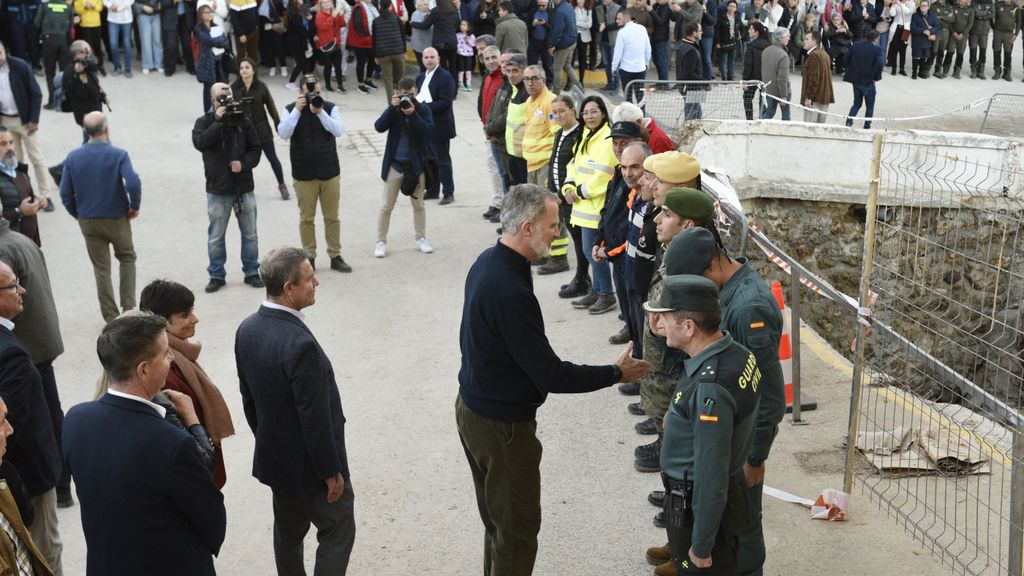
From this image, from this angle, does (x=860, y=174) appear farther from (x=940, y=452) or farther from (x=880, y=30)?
(x=880, y=30)

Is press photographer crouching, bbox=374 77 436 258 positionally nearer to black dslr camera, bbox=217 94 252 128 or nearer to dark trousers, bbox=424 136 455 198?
black dslr camera, bbox=217 94 252 128

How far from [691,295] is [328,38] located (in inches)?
613

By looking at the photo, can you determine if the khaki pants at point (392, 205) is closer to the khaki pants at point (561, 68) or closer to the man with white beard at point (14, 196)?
the man with white beard at point (14, 196)

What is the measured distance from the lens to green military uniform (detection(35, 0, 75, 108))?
17.0 m

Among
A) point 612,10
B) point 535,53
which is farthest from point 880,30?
point 535,53

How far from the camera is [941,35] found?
23062 millimetres

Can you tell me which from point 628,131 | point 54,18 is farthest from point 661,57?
point 628,131

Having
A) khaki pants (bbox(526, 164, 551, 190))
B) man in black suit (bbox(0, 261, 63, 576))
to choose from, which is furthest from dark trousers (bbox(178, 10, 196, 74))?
man in black suit (bbox(0, 261, 63, 576))

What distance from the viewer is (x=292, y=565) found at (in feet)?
16.9

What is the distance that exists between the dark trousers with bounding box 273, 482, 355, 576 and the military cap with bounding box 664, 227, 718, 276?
1.89 m

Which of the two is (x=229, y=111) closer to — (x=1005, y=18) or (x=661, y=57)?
(x=661, y=57)

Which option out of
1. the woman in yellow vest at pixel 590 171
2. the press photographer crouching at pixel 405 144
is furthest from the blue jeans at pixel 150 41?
the woman in yellow vest at pixel 590 171

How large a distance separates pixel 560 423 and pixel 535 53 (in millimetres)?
12983

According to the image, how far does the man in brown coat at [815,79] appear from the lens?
16.8 meters
